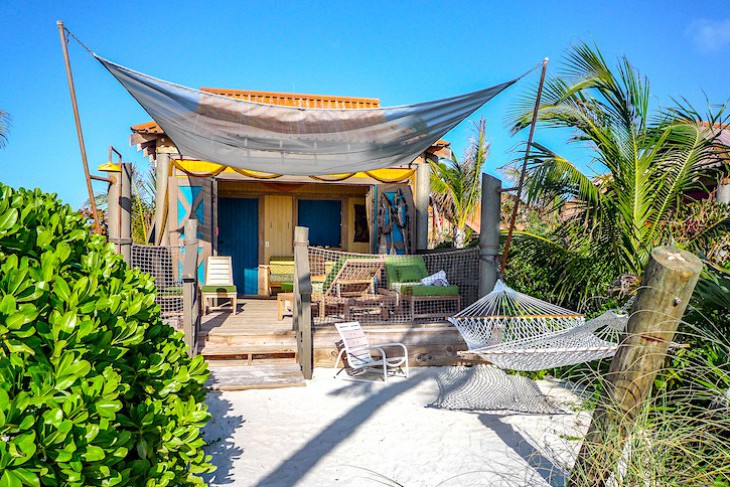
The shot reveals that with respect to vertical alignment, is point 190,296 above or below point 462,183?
below

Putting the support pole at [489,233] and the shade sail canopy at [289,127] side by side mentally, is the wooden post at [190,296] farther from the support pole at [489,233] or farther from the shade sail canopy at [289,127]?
the support pole at [489,233]

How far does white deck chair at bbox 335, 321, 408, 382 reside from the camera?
17.0 feet

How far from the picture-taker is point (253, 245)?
392 inches

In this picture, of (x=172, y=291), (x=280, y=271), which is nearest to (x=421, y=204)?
(x=280, y=271)

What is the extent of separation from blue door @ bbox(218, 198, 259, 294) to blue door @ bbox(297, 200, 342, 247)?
3.12 feet

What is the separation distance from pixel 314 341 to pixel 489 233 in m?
2.29

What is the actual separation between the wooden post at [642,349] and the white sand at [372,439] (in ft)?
1.93

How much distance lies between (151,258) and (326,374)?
2549 mm

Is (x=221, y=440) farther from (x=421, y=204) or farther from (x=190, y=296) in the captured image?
(x=421, y=204)

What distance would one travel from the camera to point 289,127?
5082mm

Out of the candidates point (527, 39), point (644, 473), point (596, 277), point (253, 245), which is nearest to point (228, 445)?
Answer: point (644, 473)

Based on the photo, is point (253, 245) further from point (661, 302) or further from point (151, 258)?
point (661, 302)

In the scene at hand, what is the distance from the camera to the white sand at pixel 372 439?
3074mm

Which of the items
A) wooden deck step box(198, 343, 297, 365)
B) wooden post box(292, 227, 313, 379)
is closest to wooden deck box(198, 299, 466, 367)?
wooden deck step box(198, 343, 297, 365)
